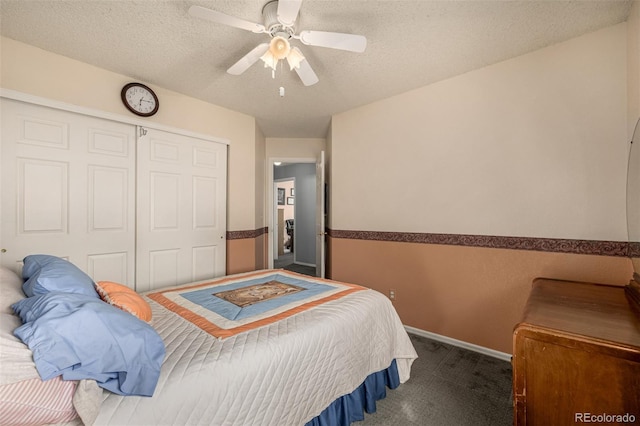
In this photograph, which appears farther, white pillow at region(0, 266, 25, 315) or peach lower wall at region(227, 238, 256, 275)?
peach lower wall at region(227, 238, 256, 275)

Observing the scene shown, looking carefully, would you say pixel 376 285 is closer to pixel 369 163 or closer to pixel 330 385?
pixel 369 163

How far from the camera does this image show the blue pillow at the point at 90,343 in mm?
736

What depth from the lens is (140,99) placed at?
263 centimetres

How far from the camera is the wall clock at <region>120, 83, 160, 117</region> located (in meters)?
2.53

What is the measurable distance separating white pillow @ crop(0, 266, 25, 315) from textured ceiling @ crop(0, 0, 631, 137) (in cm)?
168

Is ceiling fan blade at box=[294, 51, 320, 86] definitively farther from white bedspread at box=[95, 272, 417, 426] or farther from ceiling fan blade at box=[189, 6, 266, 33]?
white bedspread at box=[95, 272, 417, 426]

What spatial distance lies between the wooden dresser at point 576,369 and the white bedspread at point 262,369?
0.77 meters

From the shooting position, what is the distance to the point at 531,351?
971mm

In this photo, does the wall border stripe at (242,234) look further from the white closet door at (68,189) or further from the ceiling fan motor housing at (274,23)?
the ceiling fan motor housing at (274,23)

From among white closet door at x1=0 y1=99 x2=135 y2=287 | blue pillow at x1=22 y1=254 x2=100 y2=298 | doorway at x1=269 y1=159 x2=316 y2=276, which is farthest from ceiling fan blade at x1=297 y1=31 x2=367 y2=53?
doorway at x1=269 y1=159 x2=316 y2=276

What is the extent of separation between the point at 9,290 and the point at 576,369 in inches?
86.6

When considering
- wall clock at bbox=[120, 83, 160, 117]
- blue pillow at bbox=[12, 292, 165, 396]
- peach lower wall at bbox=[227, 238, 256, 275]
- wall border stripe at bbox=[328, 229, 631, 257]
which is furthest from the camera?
peach lower wall at bbox=[227, 238, 256, 275]

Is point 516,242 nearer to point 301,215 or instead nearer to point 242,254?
point 242,254

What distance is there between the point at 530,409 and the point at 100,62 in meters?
3.64
